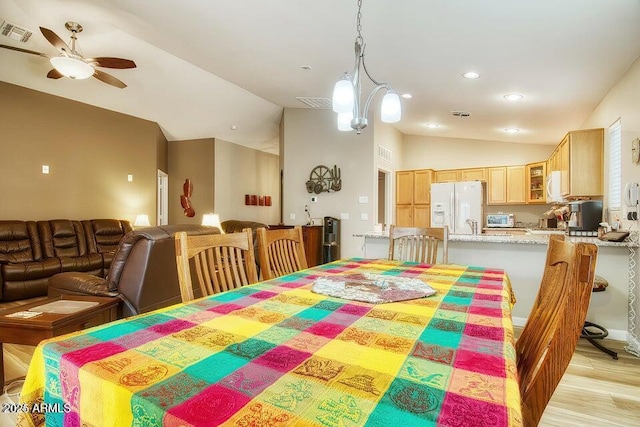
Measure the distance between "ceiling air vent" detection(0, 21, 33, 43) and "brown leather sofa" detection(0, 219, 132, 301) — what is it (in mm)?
2266

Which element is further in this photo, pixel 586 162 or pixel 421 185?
pixel 421 185

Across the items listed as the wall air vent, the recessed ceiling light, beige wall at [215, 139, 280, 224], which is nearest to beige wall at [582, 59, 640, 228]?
the recessed ceiling light

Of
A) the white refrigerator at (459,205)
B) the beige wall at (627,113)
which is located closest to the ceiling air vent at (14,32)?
the white refrigerator at (459,205)

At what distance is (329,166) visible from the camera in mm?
5840

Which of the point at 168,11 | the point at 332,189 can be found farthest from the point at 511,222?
the point at 168,11

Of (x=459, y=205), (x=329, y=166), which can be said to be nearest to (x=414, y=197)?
(x=459, y=205)

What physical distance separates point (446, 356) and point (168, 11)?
3694mm

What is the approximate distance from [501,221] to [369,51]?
4.52m

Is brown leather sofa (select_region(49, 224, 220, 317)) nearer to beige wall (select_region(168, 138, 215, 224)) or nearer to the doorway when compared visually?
beige wall (select_region(168, 138, 215, 224))

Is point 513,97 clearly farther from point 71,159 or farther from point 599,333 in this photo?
point 71,159

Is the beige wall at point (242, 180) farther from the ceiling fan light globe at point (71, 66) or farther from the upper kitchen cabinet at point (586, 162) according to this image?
the upper kitchen cabinet at point (586, 162)

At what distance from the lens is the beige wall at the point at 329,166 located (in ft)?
18.3

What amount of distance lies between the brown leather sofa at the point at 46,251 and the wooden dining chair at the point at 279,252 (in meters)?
3.84

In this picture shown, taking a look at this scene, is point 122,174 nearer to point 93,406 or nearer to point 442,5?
point 442,5
